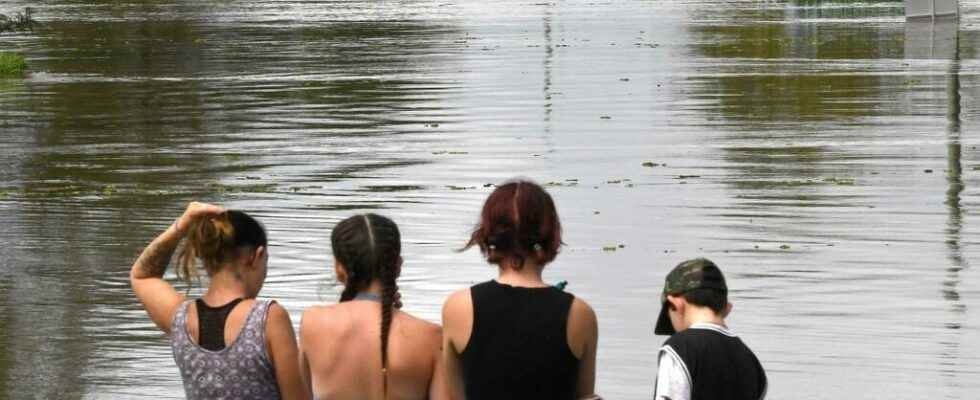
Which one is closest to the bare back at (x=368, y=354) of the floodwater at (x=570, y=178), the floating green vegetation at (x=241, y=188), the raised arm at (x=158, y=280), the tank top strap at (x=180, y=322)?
the tank top strap at (x=180, y=322)

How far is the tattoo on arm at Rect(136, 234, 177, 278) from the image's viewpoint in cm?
540

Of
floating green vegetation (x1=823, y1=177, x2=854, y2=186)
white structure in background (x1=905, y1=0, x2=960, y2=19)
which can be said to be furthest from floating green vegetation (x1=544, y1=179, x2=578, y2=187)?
white structure in background (x1=905, y1=0, x2=960, y2=19)

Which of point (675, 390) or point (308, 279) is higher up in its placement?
point (675, 390)

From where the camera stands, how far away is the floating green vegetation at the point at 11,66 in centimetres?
3250

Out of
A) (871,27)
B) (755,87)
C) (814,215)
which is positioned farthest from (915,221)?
(871,27)

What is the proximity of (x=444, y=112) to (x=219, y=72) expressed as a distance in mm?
9001

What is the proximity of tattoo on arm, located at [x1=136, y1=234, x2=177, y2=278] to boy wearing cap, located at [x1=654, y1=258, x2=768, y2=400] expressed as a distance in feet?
4.60

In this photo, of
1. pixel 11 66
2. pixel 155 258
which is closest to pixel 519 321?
pixel 155 258

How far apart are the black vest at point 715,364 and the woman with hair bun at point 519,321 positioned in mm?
249

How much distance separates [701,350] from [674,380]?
4.2 inches

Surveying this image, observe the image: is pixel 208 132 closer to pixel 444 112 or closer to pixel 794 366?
pixel 444 112

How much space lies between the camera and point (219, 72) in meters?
32.8

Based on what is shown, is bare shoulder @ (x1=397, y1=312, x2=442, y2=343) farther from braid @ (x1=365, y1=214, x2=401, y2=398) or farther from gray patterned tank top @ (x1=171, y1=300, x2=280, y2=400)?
gray patterned tank top @ (x1=171, y1=300, x2=280, y2=400)

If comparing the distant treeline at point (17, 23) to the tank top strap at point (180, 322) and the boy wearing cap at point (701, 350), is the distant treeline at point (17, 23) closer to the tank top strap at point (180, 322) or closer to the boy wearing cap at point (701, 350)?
the tank top strap at point (180, 322)
